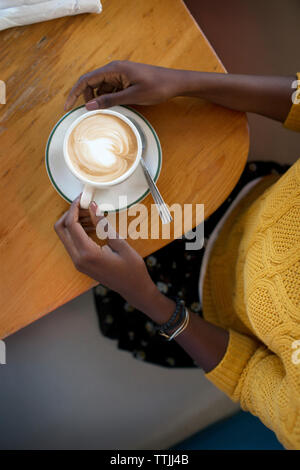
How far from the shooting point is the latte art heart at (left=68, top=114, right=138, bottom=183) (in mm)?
678

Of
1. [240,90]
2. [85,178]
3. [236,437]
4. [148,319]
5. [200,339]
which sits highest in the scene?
[85,178]

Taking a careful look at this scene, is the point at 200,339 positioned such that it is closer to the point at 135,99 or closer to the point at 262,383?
the point at 262,383

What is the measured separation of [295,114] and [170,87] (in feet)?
0.92

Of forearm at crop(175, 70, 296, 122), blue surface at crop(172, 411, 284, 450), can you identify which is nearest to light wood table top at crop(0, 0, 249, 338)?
forearm at crop(175, 70, 296, 122)

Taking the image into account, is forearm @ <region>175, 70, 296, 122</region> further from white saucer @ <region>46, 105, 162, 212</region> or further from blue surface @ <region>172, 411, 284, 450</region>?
blue surface @ <region>172, 411, 284, 450</region>

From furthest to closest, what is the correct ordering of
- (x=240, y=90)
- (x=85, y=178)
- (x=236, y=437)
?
(x=236, y=437)
(x=240, y=90)
(x=85, y=178)

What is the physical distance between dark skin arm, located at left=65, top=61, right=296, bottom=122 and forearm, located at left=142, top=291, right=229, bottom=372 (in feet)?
1.39

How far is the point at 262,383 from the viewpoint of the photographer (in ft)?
2.51

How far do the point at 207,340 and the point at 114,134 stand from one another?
495mm

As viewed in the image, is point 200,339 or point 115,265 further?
point 200,339

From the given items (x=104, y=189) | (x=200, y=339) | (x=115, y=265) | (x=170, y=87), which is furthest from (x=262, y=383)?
(x=170, y=87)

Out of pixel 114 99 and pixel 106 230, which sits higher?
pixel 114 99

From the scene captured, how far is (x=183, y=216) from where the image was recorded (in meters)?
0.76
